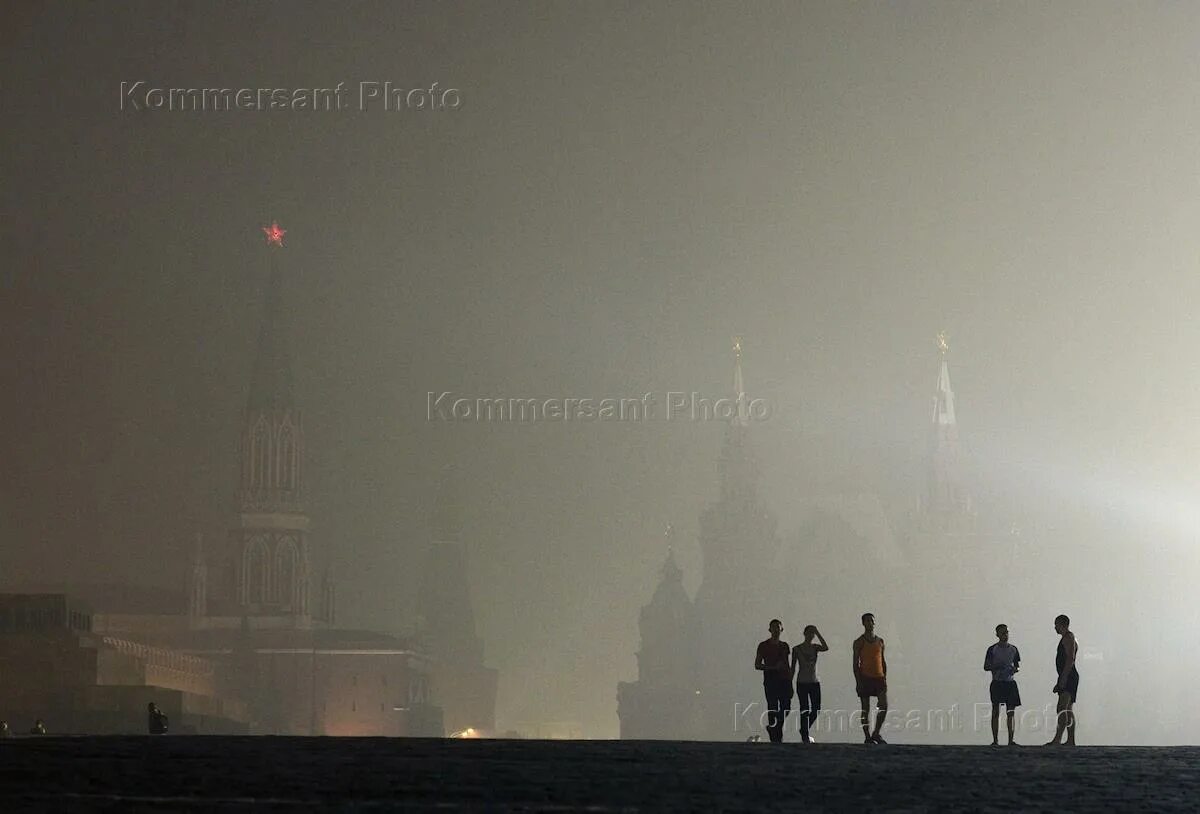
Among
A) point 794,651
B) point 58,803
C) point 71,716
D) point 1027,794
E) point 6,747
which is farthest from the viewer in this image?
point 71,716

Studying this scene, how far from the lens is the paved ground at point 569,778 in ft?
61.4

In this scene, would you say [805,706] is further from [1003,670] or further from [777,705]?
[1003,670]

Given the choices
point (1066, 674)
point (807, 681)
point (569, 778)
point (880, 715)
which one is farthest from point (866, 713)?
point (569, 778)

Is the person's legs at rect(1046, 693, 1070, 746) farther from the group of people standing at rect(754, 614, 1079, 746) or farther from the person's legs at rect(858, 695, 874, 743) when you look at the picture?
the person's legs at rect(858, 695, 874, 743)

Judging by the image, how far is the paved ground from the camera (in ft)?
61.4

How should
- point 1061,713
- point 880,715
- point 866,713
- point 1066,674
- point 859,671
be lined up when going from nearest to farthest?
point 859,671 → point 880,715 → point 1066,674 → point 866,713 → point 1061,713

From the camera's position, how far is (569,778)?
22.0m

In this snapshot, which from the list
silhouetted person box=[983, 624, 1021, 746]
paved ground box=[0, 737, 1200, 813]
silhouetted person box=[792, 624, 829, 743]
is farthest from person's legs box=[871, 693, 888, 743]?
paved ground box=[0, 737, 1200, 813]

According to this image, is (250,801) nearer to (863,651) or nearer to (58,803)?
(58,803)

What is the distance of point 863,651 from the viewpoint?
1369 inches

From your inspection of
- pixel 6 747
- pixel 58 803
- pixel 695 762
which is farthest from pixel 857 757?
pixel 58 803

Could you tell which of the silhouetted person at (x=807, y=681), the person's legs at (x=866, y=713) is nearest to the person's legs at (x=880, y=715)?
the person's legs at (x=866, y=713)

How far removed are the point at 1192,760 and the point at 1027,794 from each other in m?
8.57

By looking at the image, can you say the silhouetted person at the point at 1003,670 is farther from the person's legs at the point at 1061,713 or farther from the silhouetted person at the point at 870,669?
the silhouetted person at the point at 870,669
